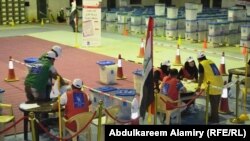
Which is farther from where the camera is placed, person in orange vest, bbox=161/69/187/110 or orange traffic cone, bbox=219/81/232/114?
orange traffic cone, bbox=219/81/232/114

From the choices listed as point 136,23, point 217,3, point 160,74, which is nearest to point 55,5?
point 136,23

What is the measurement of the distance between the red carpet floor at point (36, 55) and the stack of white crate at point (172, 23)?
5753 mm

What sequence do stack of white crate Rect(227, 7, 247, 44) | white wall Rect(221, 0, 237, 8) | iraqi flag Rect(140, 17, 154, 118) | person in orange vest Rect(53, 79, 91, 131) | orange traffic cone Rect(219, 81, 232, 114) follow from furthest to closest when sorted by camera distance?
white wall Rect(221, 0, 237, 8), stack of white crate Rect(227, 7, 247, 44), orange traffic cone Rect(219, 81, 232, 114), person in orange vest Rect(53, 79, 91, 131), iraqi flag Rect(140, 17, 154, 118)

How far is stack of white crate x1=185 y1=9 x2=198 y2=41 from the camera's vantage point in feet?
76.4

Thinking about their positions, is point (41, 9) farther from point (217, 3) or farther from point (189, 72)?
point (189, 72)

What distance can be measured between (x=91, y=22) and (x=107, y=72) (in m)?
7.31

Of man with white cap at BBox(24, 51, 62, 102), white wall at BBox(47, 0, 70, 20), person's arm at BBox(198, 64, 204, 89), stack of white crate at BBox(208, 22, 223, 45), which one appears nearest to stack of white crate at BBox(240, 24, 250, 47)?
stack of white crate at BBox(208, 22, 223, 45)

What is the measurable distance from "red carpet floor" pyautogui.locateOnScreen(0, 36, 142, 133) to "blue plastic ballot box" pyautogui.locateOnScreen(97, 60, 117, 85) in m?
0.23

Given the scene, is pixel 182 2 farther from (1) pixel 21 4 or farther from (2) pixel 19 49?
(2) pixel 19 49

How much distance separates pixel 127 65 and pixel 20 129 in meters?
7.68

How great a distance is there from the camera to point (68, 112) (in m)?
8.68

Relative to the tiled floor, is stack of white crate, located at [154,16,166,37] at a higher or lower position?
higher

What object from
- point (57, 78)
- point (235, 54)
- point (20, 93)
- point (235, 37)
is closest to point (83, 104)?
point (57, 78)

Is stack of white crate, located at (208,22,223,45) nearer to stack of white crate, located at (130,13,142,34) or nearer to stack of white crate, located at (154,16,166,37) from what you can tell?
stack of white crate, located at (154,16,166,37)
